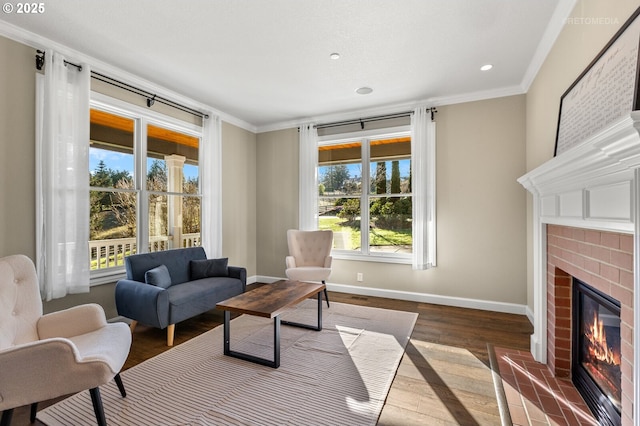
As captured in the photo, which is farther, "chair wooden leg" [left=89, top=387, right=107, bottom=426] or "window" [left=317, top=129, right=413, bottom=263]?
"window" [left=317, top=129, right=413, bottom=263]

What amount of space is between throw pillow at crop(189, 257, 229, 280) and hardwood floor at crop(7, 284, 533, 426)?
485 millimetres

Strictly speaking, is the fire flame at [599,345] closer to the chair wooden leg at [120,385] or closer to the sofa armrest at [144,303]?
the chair wooden leg at [120,385]

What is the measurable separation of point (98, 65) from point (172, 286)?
242 centimetres

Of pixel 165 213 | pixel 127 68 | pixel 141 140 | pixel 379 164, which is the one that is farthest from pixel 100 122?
pixel 379 164

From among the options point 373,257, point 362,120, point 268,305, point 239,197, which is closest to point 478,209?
point 373,257

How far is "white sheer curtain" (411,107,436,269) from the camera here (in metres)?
3.87

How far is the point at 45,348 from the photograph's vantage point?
140 cm

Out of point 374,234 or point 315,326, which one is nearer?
point 315,326

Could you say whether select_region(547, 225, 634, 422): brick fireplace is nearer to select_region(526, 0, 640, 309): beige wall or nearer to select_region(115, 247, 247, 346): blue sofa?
select_region(526, 0, 640, 309): beige wall

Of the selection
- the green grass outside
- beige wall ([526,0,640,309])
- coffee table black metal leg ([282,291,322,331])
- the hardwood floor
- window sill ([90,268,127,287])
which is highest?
beige wall ([526,0,640,309])

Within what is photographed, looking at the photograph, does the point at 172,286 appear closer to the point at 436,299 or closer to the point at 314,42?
the point at 314,42

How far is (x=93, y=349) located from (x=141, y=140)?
2631 millimetres

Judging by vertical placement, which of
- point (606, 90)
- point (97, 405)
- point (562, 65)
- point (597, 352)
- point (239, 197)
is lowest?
point (97, 405)

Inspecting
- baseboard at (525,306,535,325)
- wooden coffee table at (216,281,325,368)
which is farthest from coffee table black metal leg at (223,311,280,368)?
baseboard at (525,306,535,325)
